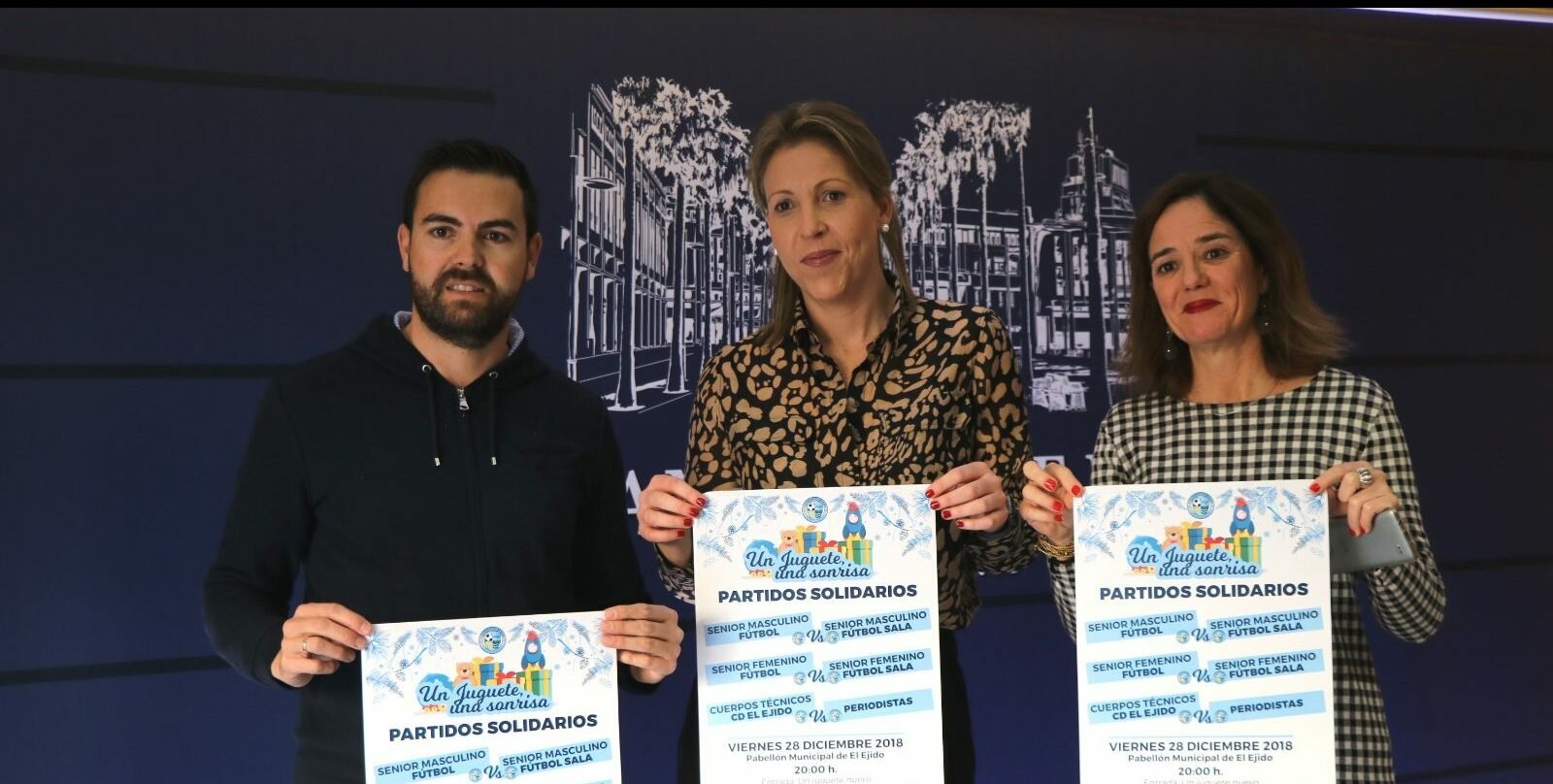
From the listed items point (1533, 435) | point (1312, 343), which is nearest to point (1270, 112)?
point (1533, 435)

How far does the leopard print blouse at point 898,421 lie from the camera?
1.99 m

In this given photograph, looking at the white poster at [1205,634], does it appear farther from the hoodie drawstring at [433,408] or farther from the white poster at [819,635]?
the hoodie drawstring at [433,408]

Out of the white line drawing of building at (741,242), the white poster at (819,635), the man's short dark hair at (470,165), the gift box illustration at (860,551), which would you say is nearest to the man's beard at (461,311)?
the man's short dark hair at (470,165)

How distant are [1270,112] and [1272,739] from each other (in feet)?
9.85

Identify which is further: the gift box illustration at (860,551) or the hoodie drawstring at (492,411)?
the hoodie drawstring at (492,411)

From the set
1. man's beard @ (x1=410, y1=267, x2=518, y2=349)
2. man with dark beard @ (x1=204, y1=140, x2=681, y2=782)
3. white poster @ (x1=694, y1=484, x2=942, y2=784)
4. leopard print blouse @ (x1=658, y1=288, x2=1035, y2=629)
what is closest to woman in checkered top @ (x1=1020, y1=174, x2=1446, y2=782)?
leopard print blouse @ (x1=658, y1=288, x2=1035, y2=629)

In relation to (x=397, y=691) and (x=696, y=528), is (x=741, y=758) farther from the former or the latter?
(x=397, y=691)

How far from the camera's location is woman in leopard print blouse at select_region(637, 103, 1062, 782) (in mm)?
1993

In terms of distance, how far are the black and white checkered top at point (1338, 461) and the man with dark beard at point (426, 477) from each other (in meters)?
0.90

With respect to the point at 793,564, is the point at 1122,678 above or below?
below

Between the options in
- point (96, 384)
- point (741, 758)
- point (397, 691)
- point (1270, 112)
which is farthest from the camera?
point (1270, 112)

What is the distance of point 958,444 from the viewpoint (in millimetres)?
2014

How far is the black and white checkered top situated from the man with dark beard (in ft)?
2.94

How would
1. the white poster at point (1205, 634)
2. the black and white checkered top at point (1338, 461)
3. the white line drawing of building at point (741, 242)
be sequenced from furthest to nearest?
the white line drawing of building at point (741, 242), the black and white checkered top at point (1338, 461), the white poster at point (1205, 634)
